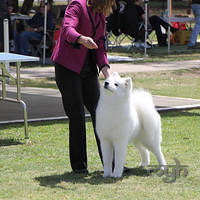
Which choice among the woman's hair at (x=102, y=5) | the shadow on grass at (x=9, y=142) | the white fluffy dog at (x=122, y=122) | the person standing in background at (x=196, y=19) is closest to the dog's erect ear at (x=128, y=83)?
the white fluffy dog at (x=122, y=122)

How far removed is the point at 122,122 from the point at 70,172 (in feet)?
2.74

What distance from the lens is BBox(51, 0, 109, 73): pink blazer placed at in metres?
5.54

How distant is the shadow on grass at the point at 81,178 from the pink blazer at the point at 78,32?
1040mm

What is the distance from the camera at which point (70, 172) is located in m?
6.04

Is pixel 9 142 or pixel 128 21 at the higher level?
pixel 128 21

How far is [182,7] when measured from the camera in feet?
128

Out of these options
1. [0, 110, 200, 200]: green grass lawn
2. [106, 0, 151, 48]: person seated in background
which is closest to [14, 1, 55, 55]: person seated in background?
[106, 0, 151, 48]: person seated in background

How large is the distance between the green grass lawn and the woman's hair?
1.61 m

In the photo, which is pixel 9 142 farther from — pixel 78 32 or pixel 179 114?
pixel 179 114

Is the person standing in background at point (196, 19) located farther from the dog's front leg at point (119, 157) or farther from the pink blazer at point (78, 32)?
the dog's front leg at point (119, 157)

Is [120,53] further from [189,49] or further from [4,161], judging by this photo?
[4,161]

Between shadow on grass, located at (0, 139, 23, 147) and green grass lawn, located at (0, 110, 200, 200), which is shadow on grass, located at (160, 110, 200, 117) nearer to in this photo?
green grass lawn, located at (0, 110, 200, 200)

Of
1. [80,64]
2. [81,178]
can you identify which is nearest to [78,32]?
[80,64]

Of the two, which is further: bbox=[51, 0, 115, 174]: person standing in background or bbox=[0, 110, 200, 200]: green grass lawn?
bbox=[51, 0, 115, 174]: person standing in background
